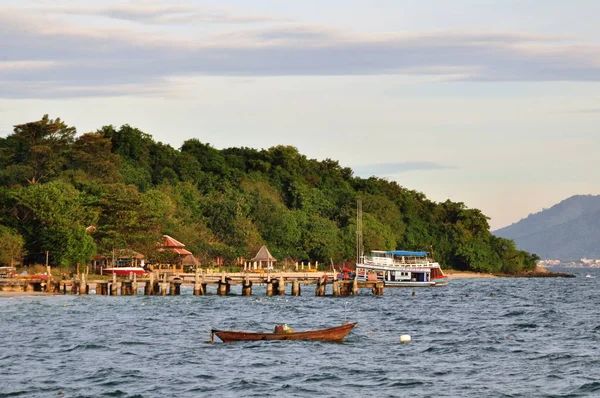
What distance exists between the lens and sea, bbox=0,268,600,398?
129 ft

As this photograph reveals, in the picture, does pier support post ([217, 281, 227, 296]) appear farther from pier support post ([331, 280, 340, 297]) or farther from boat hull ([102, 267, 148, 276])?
boat hull ([102, 267, 148, 276])

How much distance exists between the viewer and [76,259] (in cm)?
10538

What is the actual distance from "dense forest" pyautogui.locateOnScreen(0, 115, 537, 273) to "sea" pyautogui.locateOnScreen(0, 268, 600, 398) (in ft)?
99.1

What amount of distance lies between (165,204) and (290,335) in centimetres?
8474

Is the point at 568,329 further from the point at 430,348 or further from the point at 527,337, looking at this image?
the point at 430,348

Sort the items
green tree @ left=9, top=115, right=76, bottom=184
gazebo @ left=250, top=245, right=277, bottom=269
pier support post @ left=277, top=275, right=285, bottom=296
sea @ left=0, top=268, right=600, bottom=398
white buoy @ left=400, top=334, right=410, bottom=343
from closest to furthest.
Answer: sea @ left=0, top=268, right=600, bottom=398 → white buoy @ left=400, top=334, right=410, bottom=343 → pier support post @ left=277, top=275, right=285, bottom=296 → gazebo @ left=250, top=245, right=277, bottom=269 → green tree @ left=9, top=115, right=76, bottom=184

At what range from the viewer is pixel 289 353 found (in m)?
48.0

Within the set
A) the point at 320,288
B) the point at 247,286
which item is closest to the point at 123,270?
the point at 247,286

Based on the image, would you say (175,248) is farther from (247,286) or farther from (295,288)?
(295,288)

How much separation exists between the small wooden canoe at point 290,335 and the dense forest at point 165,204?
5612 cm

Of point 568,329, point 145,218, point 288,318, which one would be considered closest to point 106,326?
point 288,318

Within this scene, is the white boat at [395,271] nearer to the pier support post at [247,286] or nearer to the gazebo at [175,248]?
the gazebo at [175,248]

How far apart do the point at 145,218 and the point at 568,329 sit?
6101 cm

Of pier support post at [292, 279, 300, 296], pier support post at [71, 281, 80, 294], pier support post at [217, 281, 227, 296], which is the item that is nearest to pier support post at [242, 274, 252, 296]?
pier support post at [217, 281, 227, 296]
